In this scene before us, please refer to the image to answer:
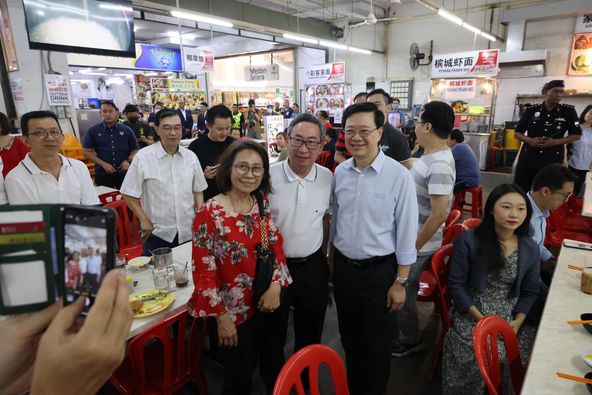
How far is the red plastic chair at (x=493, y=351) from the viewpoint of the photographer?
135 cm

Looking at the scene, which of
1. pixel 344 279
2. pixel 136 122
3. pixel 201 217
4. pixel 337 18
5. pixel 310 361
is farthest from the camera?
pixel 337 18

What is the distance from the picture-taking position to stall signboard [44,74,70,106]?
214 inches

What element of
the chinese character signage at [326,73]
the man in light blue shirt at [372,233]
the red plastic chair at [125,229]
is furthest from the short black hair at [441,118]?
the chinese character signage at [326,73]

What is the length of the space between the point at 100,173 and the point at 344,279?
385 cm

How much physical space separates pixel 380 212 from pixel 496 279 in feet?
2.62

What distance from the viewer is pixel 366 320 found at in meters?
1.89

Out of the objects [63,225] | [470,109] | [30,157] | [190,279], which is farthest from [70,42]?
[470,109]

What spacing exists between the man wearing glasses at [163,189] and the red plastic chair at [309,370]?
1.70m

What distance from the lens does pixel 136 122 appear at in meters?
6.07

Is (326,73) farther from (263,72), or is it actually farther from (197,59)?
(263,72)

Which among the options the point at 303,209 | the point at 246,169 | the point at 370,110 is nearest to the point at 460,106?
the point at 370,110

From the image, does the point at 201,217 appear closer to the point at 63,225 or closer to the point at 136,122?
the point at 63,225

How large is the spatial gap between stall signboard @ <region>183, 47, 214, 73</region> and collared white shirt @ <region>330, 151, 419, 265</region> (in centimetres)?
859

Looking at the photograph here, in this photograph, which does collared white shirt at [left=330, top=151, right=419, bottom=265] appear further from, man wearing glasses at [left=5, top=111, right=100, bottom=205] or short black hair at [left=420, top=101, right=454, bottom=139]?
man wearing glasses at [left=5, top=111, right=100, bottom=205]
